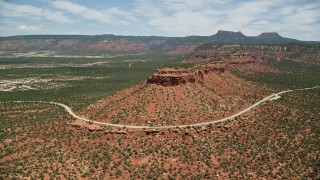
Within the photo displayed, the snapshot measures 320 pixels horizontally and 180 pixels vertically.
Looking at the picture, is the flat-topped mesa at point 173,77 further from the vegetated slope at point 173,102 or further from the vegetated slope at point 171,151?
the vegetated slope at point 171,151

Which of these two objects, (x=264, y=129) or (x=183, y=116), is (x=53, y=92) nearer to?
(x=183, y=116)

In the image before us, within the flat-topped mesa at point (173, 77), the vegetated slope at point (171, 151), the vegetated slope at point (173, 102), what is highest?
the flat-topped mesa at point (173, 77)

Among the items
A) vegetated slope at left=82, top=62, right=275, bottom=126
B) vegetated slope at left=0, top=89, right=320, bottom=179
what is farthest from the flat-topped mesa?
vegetated slope at left=0, top=89, right=320, bottom=179

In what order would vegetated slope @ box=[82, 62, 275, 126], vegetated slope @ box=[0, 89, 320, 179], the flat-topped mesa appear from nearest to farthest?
vegetated slope @ box=[0, 89, 320, 179]
vegetated slope @ box=[82, 62, 275, 126]
the flat-topped mesa

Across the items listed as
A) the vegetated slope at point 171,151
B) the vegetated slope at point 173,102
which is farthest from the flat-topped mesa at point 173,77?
the vegetated slope at point 171,151

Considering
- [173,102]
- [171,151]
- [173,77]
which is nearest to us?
[171,151]

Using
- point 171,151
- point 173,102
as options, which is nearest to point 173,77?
point 173,102

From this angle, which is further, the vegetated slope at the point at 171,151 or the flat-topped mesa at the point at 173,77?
the flat-topped mesa at the point at 173,77

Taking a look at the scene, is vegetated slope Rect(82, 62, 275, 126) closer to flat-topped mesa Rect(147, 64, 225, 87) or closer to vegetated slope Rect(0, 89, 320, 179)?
flat-topped mesa Rect(147, 64, 225, 87)

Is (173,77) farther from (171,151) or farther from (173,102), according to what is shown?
(171,151)
